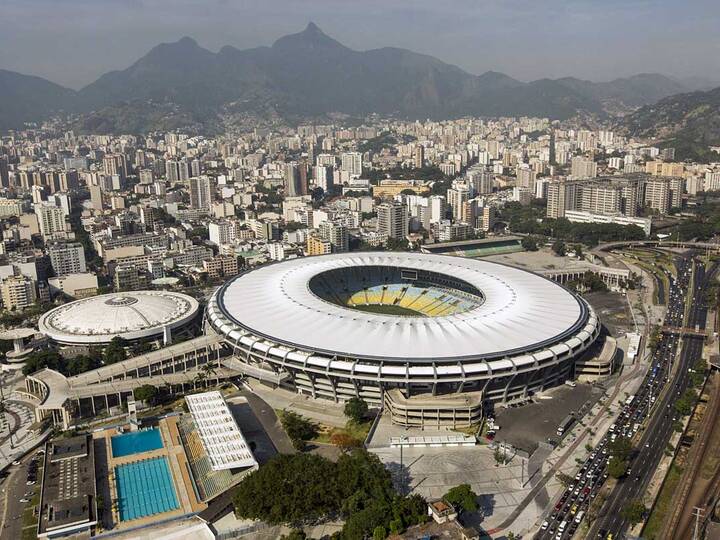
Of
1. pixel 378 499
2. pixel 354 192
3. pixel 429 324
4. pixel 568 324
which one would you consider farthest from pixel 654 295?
pixel 354 192

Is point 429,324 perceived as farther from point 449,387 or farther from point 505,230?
point 505,230

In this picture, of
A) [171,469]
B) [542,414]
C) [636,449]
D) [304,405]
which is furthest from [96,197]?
[636,449]

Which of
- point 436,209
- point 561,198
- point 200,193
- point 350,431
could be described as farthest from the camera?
point 200,193

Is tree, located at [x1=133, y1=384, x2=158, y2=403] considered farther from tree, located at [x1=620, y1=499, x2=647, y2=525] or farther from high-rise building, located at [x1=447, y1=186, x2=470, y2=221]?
high-rise building, located at [x1=447, y1=186, x2=470, y2=221]

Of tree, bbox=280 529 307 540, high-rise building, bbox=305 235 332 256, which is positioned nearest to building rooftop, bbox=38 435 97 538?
tree, bbox=280 529 307 540

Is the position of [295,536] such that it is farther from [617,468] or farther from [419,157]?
[419,157]

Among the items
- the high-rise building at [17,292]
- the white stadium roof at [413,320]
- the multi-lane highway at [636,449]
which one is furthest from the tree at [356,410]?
the high-rise building at [17,292]

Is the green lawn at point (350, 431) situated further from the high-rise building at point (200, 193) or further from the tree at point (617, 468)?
the high-rise building at point (200, 193)
